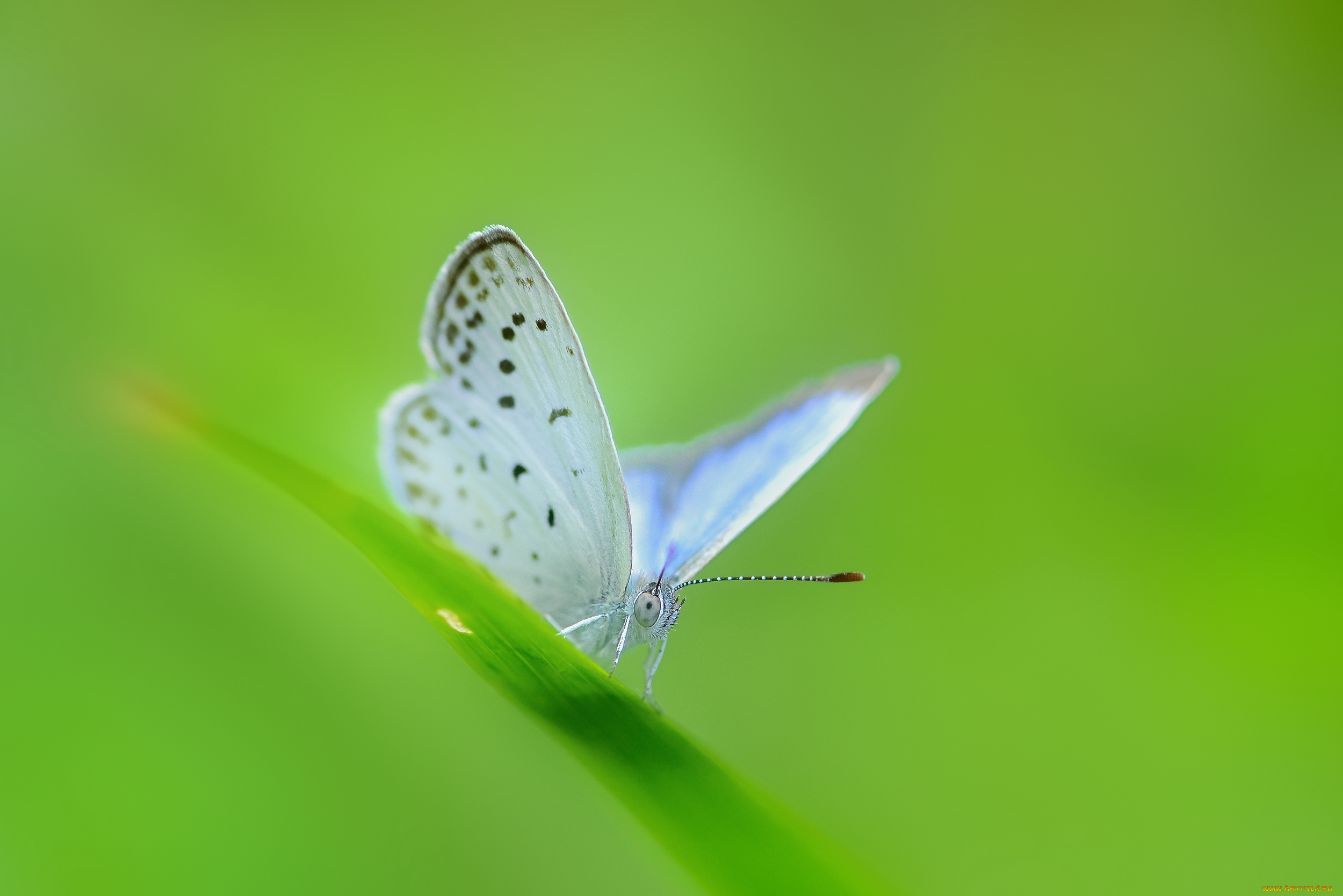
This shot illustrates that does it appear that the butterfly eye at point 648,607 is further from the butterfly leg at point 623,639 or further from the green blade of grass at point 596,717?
the green blade of grass at point 596,717

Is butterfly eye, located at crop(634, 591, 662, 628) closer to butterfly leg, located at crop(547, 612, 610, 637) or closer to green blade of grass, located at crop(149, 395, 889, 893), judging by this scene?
butterfly leg, located at crop(547, 612, 610, 637)

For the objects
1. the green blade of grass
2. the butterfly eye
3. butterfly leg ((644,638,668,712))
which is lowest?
the green blade of grass

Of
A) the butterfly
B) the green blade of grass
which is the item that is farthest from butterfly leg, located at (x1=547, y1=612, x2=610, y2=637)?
the green blade of grass

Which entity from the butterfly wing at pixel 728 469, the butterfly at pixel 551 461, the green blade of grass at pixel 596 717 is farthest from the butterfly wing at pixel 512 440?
the green blade of grass at pixel 596 717

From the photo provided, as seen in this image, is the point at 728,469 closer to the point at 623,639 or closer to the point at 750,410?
the point at 623,639

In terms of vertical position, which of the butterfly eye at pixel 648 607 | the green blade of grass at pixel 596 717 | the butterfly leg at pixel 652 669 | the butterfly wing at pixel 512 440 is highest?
the butterfly wing at pixel 512 440

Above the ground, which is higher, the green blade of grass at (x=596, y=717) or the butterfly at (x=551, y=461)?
the butterfly at (x=551, y=461)
